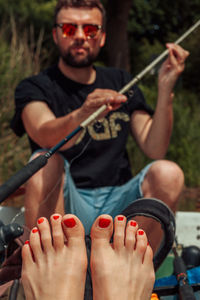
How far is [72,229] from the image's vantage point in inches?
40.8

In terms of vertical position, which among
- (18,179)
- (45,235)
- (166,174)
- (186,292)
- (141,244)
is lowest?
(186,292)

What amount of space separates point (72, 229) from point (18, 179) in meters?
0.23

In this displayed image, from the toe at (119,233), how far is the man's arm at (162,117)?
854mm

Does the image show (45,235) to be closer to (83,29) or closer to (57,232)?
(57,232)

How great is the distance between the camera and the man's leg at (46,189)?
144 cm

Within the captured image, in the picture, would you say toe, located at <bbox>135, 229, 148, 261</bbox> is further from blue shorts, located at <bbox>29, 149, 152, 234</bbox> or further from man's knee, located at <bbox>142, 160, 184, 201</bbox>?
man's knee, located at <bbox>142, 160, 184, 201</bbox>

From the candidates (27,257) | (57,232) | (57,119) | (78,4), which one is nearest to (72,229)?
(57,232)

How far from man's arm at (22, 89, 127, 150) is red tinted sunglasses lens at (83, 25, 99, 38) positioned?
0.37 m

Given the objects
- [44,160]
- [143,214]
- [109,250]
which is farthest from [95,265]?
[44,160]

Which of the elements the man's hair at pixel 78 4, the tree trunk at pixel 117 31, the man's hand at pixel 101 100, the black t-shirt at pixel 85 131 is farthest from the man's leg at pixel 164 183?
the tree trunk at pixel 117 31

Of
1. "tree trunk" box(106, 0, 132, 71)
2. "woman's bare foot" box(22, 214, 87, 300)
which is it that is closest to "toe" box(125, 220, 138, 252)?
"woman's bare foot" box(22, 214, 87, 300)

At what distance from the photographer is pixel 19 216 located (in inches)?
54.7

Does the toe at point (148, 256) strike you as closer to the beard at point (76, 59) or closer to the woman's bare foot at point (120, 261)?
the woman's bare foot at point (120, 261)

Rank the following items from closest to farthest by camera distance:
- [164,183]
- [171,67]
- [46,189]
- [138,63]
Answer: [46,189] < [164,183] < [171,67] < [138,63]
